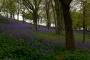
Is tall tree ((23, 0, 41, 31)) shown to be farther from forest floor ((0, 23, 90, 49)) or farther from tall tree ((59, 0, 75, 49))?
tall tree ((59, 0, 75, 49))

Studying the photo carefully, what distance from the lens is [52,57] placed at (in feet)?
43.0

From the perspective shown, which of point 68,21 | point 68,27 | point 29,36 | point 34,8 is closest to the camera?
point 68,21

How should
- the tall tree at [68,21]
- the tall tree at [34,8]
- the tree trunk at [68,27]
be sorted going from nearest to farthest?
the tall tree at [68,21], the tree trunk at [68,27], the tall tree at [34,8]

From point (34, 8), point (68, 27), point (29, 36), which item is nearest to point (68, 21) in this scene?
point (68, 27)

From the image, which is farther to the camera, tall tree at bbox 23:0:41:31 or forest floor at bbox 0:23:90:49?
tall tree at bbox 23:0:41:31

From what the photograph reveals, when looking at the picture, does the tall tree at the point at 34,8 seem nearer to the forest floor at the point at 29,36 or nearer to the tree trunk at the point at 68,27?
the forest floor at the point at 29,36

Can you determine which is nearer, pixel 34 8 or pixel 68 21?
pixel 68 21

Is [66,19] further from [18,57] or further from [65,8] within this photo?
[18,57]

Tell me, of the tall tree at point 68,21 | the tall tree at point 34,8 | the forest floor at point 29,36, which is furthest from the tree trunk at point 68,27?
the tall tree at point 34,8

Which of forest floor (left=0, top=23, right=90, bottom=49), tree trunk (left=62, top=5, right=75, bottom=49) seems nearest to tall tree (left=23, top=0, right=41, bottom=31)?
forest floor (left=0, top=23, right=90, bottom=49)

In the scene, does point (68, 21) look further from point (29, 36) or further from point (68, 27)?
point (29, 36)

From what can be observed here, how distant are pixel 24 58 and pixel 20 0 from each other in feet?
102

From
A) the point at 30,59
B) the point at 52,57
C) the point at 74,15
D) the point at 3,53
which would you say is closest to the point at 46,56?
the point at 52,57

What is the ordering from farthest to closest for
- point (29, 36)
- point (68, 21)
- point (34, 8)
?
point (34, 8) < point (29, 36) < point (68, 21)
